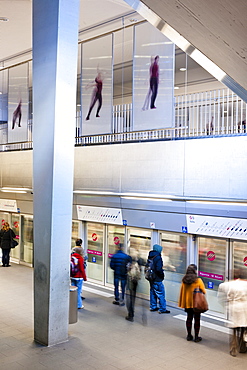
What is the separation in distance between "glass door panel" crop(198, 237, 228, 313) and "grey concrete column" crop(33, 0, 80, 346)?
12.2 feet

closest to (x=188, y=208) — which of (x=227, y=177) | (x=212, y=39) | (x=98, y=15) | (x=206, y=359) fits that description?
(x=227, y=177)

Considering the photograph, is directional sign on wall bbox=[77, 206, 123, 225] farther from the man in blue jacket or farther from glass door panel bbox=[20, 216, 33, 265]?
glass door panel bbox=[20, 216, 33, 265]

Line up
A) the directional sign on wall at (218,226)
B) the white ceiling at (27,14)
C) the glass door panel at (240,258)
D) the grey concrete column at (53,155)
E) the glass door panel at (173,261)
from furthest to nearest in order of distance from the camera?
the white ceiling at (27,14), the glass door panel at (173,261), the glass door panel at (240,258), the directional sign on wall at (218,226), the grey concrete column at (53,155)

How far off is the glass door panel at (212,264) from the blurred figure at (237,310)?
7.17 feet

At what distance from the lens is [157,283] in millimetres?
10398

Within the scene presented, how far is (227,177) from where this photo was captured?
31.6 feet

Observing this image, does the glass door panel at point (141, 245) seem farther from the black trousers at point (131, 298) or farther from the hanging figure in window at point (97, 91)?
the hanging figure in window at point (97, 91)

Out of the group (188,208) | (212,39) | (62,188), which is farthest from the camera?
(188,208)

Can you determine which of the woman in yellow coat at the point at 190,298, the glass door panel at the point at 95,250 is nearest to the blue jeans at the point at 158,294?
the woman in yellow coat at the point at 190,298

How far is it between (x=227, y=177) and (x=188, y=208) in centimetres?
133

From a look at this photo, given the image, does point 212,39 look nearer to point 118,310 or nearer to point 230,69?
point 230,69

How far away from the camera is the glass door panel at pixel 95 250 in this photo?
13.7 metres

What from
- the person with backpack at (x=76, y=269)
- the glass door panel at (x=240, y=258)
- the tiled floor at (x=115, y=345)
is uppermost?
the glass door panel at (x=240, y=258)

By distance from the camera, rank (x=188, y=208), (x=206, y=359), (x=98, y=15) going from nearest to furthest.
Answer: (x=206, y=359) < (x=188, y=208) < (x=98, y=15)
